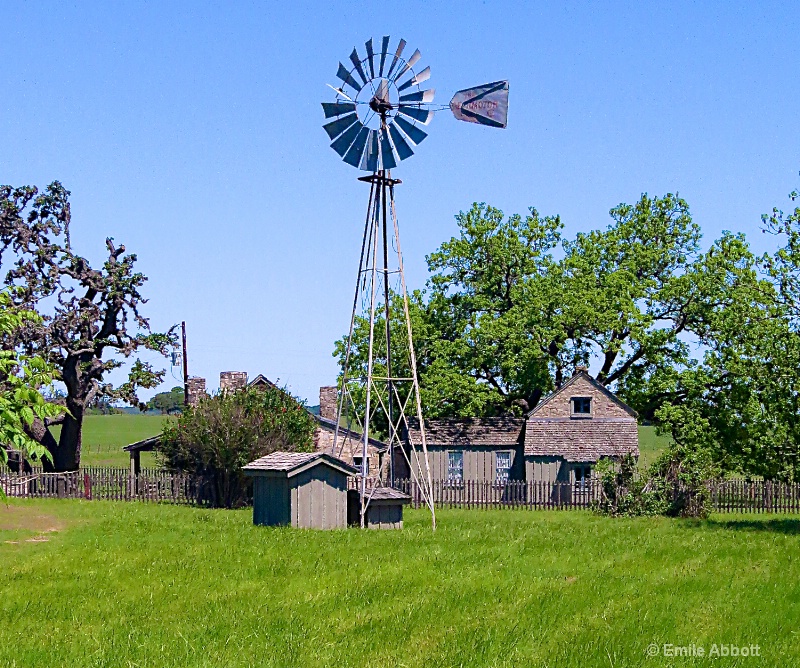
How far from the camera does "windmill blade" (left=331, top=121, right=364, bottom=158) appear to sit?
1345 inches

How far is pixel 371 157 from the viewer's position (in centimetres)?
3431

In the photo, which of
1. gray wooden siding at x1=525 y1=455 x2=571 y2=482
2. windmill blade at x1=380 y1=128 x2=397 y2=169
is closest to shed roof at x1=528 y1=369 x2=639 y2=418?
gray wooden siding at x1=525 y1=455 x2=571 y2=482

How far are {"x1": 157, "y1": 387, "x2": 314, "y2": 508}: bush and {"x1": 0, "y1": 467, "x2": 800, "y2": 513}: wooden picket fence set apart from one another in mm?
628

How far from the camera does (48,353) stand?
50.6 m

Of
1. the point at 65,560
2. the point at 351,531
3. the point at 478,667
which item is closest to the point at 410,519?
the point at 351,531

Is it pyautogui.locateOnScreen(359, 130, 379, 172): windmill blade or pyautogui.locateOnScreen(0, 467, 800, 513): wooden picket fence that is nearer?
pyautogui.locateOnScreen(359, 130, 379, 172): windmill blade

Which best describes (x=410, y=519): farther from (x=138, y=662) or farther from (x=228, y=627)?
(x=138, y=662)

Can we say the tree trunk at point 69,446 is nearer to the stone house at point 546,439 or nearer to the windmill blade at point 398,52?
the stone house at point 546,439

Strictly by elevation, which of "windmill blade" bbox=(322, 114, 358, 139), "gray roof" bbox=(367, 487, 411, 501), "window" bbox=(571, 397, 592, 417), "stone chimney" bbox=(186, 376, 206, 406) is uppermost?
"windmill blade" bbox=(322, 114, 358, 139)

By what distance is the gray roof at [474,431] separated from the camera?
52438 mm

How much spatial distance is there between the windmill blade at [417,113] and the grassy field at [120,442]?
3479cm

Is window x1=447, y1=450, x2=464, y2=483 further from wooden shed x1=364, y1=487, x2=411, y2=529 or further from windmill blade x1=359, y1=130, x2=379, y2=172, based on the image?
windmill blade x1=359, y1=130, x2=379, y2=172

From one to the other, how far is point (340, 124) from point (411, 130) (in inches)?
84.7

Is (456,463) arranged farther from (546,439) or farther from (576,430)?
(576,430)
